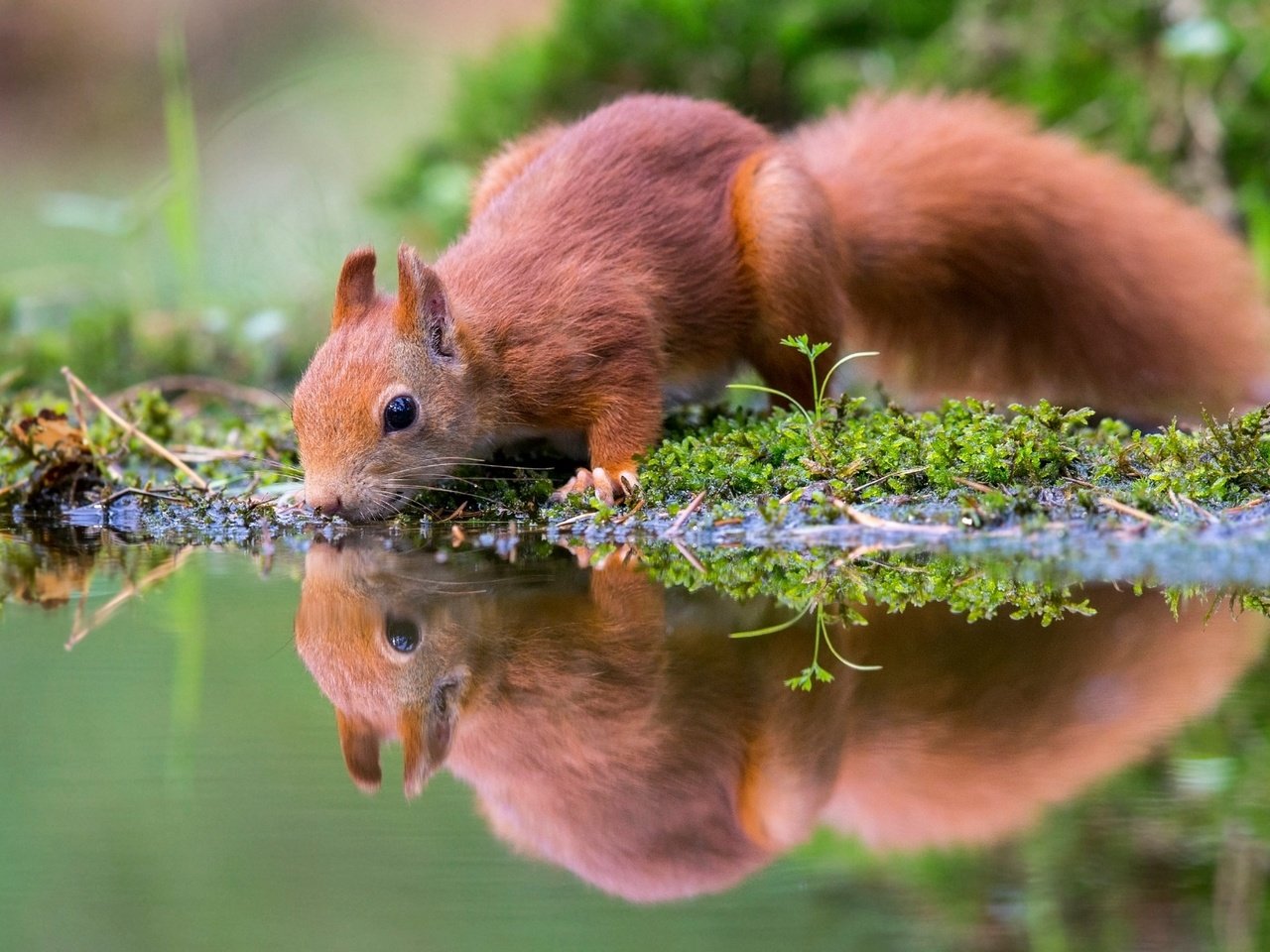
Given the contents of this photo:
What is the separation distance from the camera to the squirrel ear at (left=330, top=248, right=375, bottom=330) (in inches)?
169

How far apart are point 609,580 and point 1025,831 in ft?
5.44

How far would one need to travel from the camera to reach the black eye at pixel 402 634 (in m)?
2.68

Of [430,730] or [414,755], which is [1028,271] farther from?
[414,755]

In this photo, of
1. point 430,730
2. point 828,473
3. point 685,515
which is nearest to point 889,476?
point 828,473

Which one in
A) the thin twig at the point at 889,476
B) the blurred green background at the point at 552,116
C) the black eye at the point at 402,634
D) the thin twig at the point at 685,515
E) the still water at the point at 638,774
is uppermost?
the blurred green background at the point at 552,116

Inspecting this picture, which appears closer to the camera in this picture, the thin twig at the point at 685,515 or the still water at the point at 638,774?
the still water at the point at 638,774

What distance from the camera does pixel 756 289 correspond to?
469 centimetres

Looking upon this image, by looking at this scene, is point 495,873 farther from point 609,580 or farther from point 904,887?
point 609,580

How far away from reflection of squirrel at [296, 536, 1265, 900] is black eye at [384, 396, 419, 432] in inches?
42.3

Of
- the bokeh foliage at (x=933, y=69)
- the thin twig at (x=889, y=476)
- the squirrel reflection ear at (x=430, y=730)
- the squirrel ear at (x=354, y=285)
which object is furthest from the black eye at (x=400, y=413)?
the bokeh foliage at (x=933, y=69)

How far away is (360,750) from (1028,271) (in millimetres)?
3706

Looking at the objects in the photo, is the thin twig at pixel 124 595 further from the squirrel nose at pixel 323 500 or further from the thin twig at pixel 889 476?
the thin twig at pixel 889 476

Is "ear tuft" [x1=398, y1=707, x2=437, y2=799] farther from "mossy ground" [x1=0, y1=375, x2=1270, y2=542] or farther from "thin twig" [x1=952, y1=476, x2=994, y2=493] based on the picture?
"thin twig" [x1=952, y1=476, x2=994, y2=493]

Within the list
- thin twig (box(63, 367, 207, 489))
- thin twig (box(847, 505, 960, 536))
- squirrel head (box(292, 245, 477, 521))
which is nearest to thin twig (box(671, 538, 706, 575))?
thin twig (box(847, 505, 960, 536))
